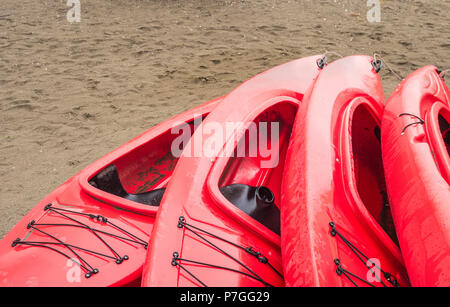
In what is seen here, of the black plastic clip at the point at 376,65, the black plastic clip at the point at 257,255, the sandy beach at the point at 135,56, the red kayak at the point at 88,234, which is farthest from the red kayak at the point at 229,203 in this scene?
the sandy beach at the point at 135,56

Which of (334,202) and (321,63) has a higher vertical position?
(321,63)

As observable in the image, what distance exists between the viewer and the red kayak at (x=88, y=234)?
5.78 ft

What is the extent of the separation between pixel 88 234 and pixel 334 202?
1318 millimetres

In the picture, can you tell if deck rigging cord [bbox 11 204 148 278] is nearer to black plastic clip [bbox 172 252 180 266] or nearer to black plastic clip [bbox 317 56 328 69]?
black plastic clip [bbox 172 252 180 266]

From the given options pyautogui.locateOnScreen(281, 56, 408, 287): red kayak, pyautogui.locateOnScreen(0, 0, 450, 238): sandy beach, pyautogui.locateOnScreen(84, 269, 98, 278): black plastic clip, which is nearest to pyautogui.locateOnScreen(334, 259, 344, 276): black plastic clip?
pyautogui.locateOnScreen(281, 56, 408, 287): red kayak

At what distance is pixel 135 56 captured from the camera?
17.5ft

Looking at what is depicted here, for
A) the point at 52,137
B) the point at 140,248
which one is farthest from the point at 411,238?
the point at 52,137

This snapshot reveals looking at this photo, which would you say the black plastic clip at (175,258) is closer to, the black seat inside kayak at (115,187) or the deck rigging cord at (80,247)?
the deck rigging cord at (80,247)

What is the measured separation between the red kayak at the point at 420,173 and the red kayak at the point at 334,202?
144 millimetres

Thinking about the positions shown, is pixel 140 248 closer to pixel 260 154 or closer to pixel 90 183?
pixel 90 183

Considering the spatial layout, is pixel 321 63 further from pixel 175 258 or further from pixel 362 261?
pixel 175 258

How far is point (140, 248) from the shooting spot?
1945 mm

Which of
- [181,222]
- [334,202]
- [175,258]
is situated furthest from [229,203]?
[334,202]
